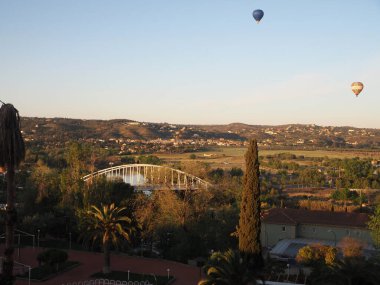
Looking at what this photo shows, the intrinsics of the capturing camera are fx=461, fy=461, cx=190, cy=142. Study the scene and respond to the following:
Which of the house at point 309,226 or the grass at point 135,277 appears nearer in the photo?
the grass at point 135,277

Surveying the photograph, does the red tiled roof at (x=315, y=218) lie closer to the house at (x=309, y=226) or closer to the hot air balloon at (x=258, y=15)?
the house at (x=309, y=226)

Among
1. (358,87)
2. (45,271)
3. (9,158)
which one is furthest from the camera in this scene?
(358,87)

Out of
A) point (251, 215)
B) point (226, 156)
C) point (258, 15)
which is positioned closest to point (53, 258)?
point (251, 215)

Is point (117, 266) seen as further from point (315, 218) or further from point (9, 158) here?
point (315, 218)

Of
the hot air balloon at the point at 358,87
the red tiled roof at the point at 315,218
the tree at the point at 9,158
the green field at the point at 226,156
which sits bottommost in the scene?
the green field at the point at 226,156

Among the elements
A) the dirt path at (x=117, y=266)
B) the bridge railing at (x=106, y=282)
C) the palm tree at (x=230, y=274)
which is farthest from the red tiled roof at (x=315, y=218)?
the palm tree at (x=230, y=274)
